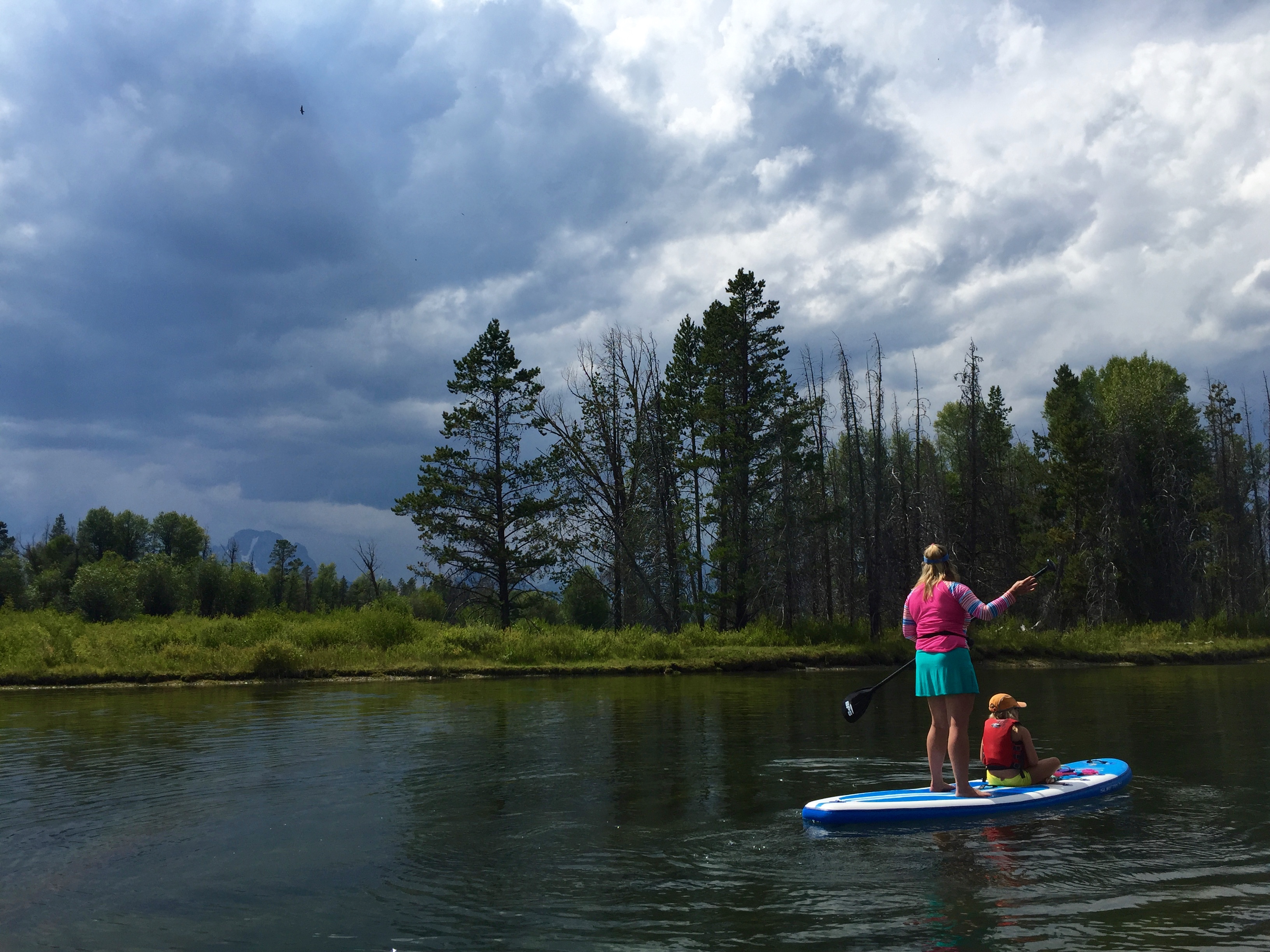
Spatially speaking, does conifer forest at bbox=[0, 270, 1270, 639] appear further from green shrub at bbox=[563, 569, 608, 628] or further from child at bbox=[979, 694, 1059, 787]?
child at bbox=[979, 694, 1059, 787]

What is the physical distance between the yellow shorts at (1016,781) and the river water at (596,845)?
524 millimetres

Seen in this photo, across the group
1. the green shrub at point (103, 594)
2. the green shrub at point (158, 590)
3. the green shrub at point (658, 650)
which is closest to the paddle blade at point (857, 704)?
the green shrub at point (658, 650)

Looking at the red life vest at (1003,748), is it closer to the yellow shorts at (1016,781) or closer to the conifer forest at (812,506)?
the yellow shorts at (1016,781)

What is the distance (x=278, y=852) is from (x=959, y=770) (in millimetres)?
6410

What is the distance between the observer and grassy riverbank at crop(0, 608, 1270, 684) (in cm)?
3028

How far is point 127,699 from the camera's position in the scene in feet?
79.6

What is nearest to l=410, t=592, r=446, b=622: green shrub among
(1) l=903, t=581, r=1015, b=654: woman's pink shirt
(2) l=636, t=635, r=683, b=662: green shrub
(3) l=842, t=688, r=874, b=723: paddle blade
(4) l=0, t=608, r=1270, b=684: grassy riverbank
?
(4) l=0, t=608, r=1270, b=684: grassy riverbank

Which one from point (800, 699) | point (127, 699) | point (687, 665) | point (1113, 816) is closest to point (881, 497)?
point (687, 665)

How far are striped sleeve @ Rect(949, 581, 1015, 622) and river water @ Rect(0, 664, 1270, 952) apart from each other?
6.50 ft

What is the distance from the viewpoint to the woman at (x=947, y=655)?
29.0ft

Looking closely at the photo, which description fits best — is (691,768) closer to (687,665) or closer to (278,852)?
(278,852)

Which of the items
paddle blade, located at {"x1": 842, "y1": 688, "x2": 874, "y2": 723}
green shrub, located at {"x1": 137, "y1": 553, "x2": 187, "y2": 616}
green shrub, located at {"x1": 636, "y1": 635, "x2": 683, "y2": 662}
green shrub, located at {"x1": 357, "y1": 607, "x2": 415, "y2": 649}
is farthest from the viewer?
green shrub, located at {"x1": 137, "y1": 553, "x2": 187, "y2": 616}

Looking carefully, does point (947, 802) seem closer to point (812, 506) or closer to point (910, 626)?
point (910, 626)

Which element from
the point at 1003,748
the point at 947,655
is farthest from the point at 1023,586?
the point at 1003,748
